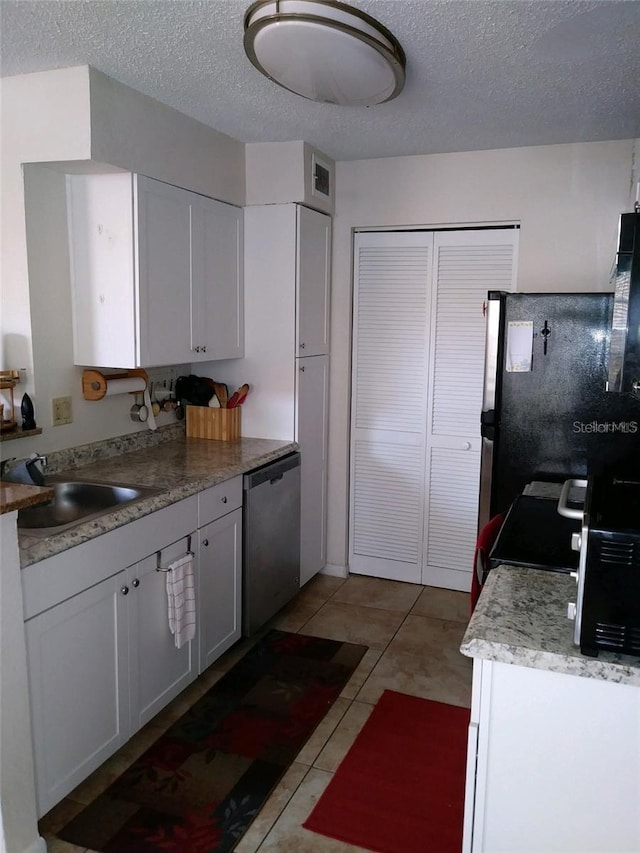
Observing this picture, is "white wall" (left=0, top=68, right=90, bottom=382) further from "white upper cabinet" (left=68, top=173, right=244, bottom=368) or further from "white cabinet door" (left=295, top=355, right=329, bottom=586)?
"white cabinet door" (left=295, top=355, right=329, bottom=586)

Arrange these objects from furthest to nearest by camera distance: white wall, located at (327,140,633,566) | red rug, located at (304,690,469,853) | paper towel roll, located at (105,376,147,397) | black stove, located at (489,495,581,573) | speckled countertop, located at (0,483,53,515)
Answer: white wall, located at (327,140,633,566) < paper towel roll, located at (105,376,147,397) < red rug, located at (304,690,469,853) < black stove, located at (489,495,581,573) < speckled countertop, located at (0,483,53,515)

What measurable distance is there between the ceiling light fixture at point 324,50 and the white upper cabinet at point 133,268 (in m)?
0.81

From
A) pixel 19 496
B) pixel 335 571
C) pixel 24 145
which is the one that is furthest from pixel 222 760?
pixel 24 145

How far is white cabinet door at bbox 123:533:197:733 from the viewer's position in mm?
2330

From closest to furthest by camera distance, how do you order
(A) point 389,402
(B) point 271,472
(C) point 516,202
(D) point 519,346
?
1. (D) point 519,346
2. (B) point 271,472
3. (C) point 516,202
4. (A) point 389,402

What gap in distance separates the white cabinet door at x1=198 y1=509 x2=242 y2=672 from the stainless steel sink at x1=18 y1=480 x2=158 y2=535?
346mm

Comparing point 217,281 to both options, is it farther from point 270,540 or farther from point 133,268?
point 270,540

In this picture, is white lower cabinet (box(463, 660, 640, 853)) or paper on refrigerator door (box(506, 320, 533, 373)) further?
paper on refrigerator door (box(506, 320, 533, 373))

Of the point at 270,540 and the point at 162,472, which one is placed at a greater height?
the point at 162,472

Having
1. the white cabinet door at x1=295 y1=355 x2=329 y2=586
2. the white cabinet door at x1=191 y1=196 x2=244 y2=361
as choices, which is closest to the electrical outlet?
the white cabinet door at x1=191 y1=196 x2=244 y2=361

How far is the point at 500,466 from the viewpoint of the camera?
2836 mm

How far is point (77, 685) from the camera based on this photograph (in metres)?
2.08

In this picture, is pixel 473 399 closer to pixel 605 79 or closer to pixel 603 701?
pixel 605 79

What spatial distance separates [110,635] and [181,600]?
36 cm
